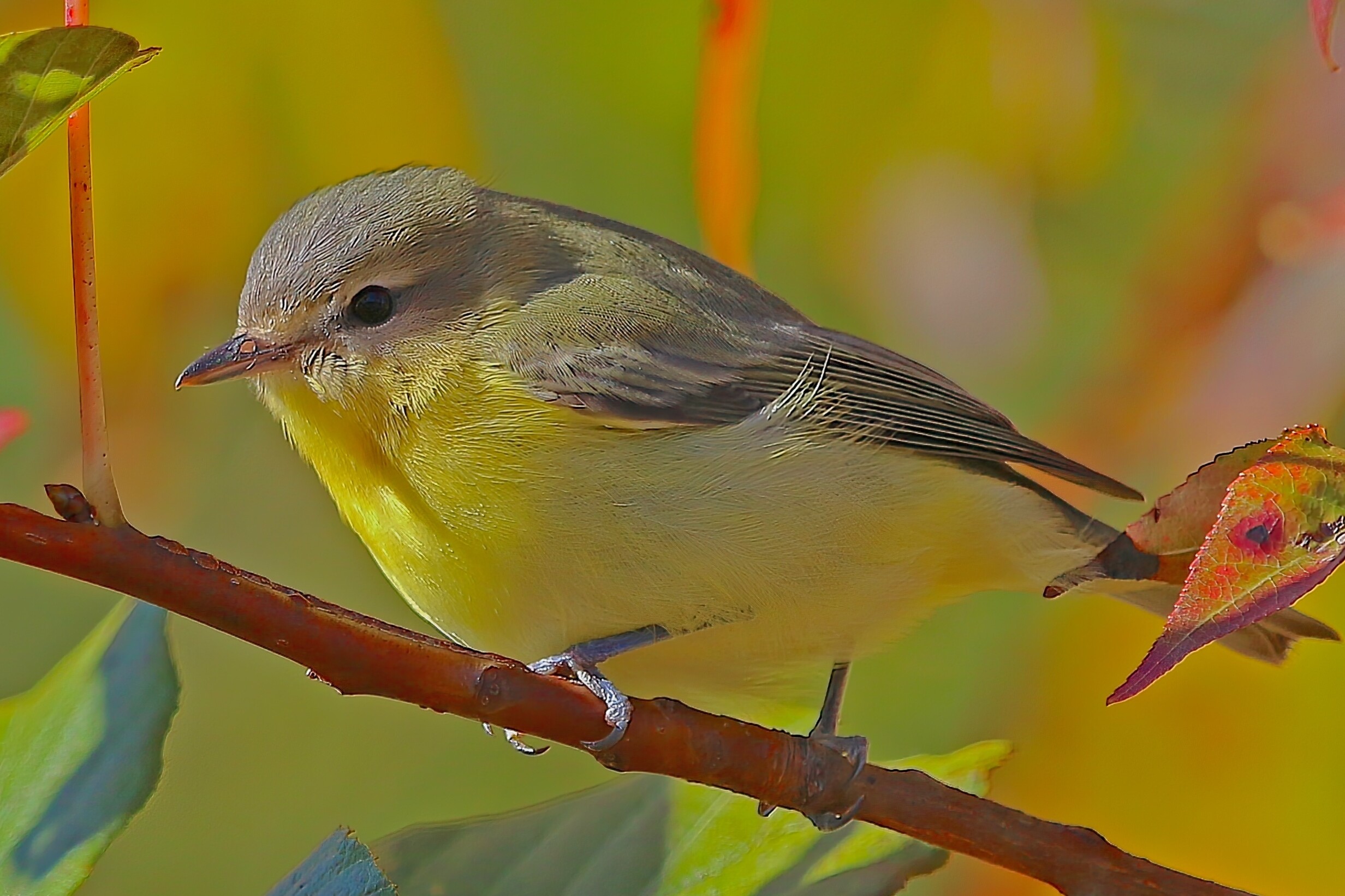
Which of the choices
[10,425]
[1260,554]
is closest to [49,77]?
[10,425]

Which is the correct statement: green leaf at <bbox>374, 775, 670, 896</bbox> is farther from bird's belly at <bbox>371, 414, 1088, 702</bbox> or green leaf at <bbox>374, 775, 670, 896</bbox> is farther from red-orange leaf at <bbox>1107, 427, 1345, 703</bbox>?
red-orange leaf at <bbox>1107, 427, 1345, 703</bbox>

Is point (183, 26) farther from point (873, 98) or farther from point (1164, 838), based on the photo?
point (1164, 838)

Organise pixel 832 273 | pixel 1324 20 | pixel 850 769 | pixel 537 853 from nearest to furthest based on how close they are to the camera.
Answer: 1. pixel 1324 20
2. pixel 537 853
3. pixel 850 769
4. pixel 832 273

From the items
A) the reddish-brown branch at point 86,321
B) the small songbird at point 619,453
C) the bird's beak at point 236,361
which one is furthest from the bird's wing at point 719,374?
the reddish-brown branch at point 86,321

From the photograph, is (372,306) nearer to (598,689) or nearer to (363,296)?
(363,296)

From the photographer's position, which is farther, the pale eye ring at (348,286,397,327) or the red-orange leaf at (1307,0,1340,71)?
the pale eye ring at (348,286,397,327)

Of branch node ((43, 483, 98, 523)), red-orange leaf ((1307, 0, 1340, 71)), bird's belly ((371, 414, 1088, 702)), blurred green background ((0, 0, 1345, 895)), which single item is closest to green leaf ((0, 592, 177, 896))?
branch node ((43, 483, 98, 523))

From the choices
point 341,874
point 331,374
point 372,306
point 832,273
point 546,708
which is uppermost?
point 832,273

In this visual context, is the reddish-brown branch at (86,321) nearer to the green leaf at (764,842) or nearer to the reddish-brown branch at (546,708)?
the reddish-brown branch at (546,708)
